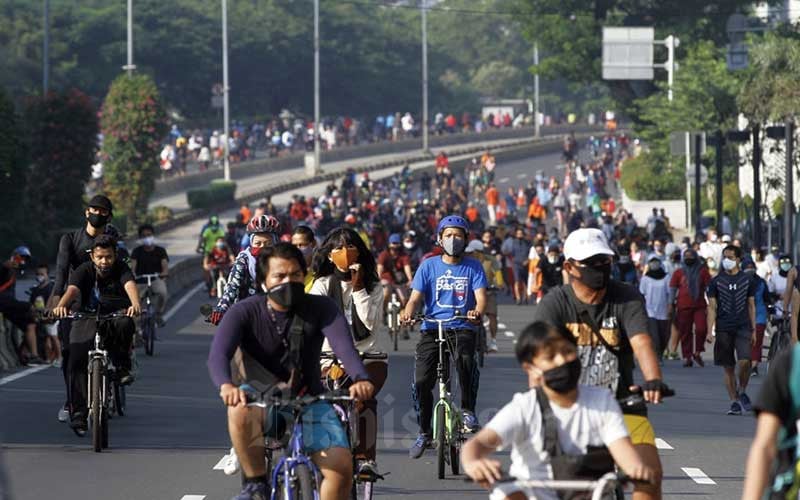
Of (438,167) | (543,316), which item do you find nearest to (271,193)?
(438,167)

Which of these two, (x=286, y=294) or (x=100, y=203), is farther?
(x=100, y=203)

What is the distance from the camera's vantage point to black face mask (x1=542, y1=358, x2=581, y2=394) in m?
7.18

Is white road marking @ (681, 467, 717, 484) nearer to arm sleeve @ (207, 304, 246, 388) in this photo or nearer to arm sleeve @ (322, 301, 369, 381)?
arm sleeve @ (322, 301, 369, 381)

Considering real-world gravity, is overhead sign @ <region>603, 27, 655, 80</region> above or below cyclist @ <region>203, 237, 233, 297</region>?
above

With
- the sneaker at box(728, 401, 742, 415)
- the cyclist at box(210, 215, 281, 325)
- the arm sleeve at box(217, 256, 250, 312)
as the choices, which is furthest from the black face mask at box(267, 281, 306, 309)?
the sneaker at box(728, 401, 742, 415)

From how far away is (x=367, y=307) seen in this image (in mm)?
→ 12023

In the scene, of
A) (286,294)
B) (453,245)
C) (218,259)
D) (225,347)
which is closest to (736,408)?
(453,245)

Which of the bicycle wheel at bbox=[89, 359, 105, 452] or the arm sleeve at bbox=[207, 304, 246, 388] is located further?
the bicycle wheel at bbox=[89, 359, 105, 452]

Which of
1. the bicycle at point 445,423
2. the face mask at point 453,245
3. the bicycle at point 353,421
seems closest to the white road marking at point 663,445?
the bicycle at point 445,423

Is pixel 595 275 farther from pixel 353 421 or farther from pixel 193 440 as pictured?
pixel 193 440

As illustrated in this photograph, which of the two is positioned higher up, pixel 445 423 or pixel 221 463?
pixel 445 423

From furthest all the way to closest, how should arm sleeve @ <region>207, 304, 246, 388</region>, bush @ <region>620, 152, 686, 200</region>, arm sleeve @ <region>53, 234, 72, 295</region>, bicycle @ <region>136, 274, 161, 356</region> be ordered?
bush @ <region>620, 152, 686, 200</region> → bicycle @ <region>136, 274, 161, 356</region> → arm sleeve @ <region>53, 234, 72, 295</region> → arm sleeve @ <region>207, 304, 246, 388</region>

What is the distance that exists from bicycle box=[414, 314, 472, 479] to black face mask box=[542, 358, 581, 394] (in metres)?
5.75

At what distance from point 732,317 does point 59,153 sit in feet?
102
